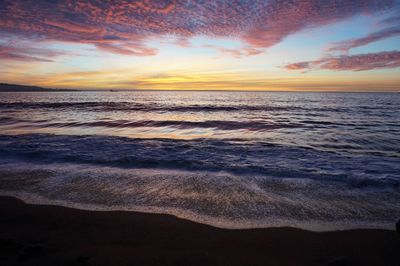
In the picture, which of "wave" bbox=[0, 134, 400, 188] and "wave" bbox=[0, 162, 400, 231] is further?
"wave" bbox=[0, 134, 400, 188]

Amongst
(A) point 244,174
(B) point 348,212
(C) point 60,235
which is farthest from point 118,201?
(B) point 348,212

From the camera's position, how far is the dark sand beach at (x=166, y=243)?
3.11 metres

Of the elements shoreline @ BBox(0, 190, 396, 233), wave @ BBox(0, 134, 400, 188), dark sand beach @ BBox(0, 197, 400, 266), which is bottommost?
wave @ BBox(0, 134, 400, 188)

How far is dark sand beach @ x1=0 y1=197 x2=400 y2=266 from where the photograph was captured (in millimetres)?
3105

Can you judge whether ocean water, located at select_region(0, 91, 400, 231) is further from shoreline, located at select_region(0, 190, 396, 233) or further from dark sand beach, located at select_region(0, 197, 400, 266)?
dark sand beach, located at select_region(0, 197, 400, 266)

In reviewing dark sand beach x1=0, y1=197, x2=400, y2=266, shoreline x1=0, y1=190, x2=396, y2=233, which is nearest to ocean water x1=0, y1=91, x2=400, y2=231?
shoreline x1=0, y1=190, x2=396, y2=233

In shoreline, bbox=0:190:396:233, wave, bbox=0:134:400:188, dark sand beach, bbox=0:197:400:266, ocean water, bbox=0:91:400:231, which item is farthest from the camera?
wave, bbox=0:134:400:188

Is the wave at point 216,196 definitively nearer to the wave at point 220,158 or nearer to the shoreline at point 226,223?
the shoreline at point 226,223

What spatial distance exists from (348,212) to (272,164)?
338 centimetres

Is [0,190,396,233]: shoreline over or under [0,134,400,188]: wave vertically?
over

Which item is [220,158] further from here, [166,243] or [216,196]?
[166,243]

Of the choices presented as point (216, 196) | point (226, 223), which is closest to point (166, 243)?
point (226, 223)

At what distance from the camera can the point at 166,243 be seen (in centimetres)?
355

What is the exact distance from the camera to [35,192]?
5445mm
